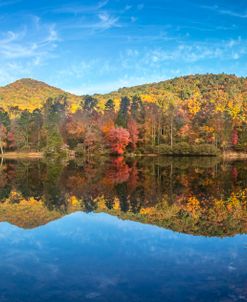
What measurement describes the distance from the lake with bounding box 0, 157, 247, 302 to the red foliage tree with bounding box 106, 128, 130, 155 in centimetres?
4572

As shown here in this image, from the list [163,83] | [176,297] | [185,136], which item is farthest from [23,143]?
[163,83]

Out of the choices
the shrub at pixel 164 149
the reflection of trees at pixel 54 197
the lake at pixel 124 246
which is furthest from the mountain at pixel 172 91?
the lake at pixel 124 246

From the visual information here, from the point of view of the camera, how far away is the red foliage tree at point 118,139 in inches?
2680

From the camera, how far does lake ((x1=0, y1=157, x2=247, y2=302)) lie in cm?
834

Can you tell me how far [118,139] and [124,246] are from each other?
57104 mm

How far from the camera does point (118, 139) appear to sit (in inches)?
2707

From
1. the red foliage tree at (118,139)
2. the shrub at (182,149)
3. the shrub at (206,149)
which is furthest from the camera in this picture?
the red foliage tree at (118,139)

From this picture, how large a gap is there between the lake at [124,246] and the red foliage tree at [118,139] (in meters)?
45.7

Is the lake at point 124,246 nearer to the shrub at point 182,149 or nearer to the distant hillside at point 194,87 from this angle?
the shrub at point 182,149

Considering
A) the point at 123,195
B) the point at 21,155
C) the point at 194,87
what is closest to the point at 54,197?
the point at 123,195

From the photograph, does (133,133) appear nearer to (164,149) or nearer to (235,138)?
(164,149)

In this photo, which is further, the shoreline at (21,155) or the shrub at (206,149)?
the shoreline at (21,155)

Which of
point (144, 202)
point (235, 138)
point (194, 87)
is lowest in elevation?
point (144, 202)

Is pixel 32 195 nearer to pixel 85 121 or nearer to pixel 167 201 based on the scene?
pixel 167 201
